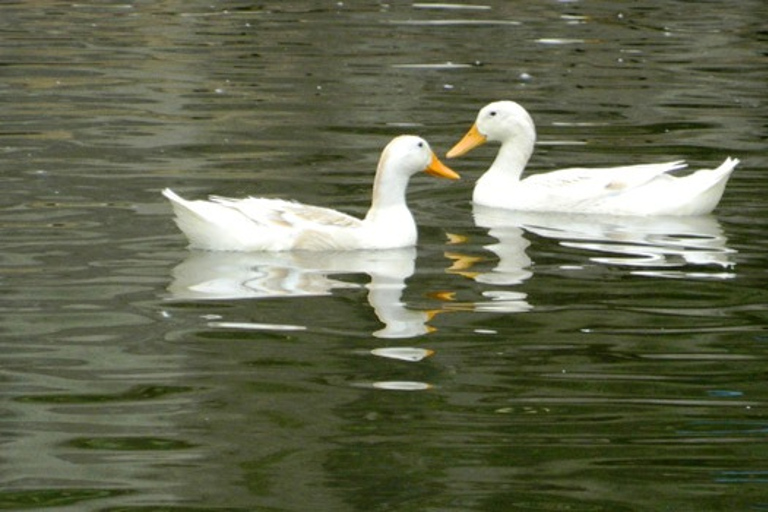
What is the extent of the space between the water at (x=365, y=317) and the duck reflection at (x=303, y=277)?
0.03 m

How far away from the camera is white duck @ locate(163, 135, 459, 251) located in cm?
1051

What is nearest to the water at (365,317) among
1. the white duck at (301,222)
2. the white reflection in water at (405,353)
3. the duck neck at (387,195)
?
the white reflection in water at (405,353)

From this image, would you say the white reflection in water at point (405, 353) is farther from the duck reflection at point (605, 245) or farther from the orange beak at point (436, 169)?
the orange beak at point (436, 169)

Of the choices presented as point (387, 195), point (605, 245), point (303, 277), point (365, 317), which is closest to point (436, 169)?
point (387, 195)

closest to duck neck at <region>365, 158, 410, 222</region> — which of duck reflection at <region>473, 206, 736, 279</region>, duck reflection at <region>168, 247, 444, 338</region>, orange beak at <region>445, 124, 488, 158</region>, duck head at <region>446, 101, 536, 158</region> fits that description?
duck reflection at <region>168, 247, 444, 338</region>

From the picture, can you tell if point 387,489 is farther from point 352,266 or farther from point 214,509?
point 352,266

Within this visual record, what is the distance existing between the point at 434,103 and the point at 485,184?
4.26 meters

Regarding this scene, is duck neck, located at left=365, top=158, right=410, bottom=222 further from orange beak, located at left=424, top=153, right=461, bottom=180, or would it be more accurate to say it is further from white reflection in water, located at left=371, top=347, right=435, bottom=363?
white reflection in water, located at left=371, top=347, right=435, bottom=363

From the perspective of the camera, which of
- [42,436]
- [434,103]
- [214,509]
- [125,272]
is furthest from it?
[434,103]

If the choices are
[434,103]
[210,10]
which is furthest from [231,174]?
[210,10]

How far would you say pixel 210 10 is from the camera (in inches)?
973

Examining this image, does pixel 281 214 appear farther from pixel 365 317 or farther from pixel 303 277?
pixel 365 317

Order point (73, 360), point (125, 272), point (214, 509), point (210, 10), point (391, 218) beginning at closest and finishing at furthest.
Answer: point (214, 509) < point (73, 360) < point (125, 272) < point (391, 218) < point (210, 10)

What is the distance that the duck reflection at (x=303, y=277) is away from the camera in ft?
30.8
